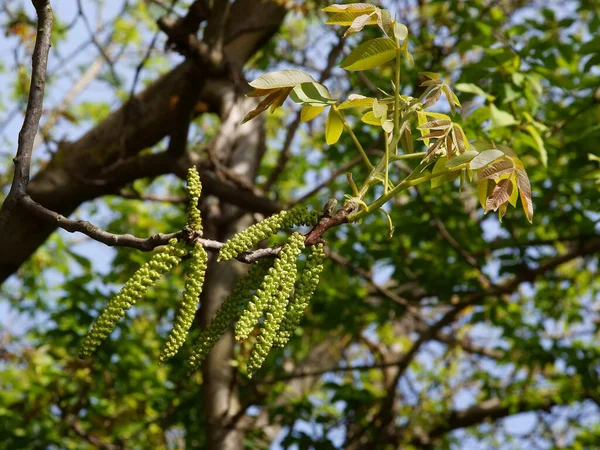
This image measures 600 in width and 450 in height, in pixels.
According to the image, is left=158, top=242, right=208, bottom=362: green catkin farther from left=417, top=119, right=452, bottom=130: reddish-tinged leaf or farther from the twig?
left=417, top=119, right=452, bottom=130: reddish-tinged leaf

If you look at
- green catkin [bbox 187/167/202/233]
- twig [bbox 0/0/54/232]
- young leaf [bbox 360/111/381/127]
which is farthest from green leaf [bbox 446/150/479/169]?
twig [bbox 0/0/54/232]

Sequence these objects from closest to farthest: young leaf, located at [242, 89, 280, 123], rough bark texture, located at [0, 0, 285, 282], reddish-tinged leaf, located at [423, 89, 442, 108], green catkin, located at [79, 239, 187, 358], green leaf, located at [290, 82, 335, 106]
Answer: green catkin, located at [79, 239, 187, 358]
green leaf, located at [290, 82, 335, 106]
young leaf, located at [242, 89, 280, 123]
reddish-tinged leaf, located at [423, 89, 442, 108]
rough bark texture, located at [0, 0, 285, 282]

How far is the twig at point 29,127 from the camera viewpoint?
193 centimetres

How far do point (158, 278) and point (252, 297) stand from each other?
22 centimetres

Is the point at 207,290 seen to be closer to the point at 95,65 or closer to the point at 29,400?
the point at 29,400

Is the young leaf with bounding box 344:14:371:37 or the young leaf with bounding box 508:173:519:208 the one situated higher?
the young leaf with bounding box 344:14:371:37

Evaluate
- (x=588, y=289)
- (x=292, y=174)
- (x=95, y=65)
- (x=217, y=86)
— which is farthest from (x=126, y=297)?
(x=95, y=65)

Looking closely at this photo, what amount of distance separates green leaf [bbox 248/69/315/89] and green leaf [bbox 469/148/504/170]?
0.49 m

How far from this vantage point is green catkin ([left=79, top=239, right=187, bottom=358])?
1.77 metres

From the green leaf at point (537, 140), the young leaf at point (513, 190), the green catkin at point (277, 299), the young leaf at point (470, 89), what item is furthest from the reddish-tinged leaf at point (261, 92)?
the green leaf at point (537, 140)

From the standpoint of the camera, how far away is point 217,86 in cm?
530

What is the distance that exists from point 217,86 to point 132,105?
2.28 feet

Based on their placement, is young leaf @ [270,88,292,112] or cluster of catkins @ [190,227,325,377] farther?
young leaf @ [270,88,292,112]

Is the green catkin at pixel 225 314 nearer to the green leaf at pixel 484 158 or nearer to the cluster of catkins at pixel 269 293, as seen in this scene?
the cluster of catkins at pixel 269 293
